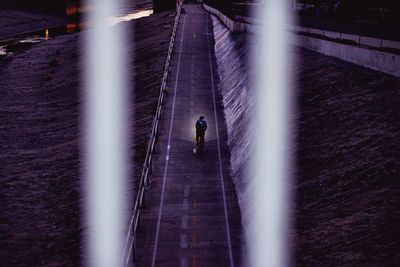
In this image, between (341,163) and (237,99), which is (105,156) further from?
(341,163)

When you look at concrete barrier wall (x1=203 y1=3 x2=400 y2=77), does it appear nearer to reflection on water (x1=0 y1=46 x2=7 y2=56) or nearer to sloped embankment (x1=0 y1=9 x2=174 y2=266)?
sloped embankment (x1=0 y1=9 x2=174 y2=266)

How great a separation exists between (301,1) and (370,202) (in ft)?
193

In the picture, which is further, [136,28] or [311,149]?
[136,28]

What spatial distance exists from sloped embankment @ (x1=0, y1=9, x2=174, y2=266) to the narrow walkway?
1485 mm

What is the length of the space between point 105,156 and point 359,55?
1188cm

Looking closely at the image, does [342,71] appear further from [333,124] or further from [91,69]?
[91,69]

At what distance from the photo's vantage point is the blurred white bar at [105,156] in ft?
62.1

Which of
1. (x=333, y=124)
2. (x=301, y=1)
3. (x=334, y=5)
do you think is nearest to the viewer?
(x=333, y=124)

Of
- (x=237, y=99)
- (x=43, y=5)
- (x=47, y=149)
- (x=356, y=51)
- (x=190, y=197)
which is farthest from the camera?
(x=43, y=5)

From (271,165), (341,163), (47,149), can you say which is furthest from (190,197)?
(47,149)

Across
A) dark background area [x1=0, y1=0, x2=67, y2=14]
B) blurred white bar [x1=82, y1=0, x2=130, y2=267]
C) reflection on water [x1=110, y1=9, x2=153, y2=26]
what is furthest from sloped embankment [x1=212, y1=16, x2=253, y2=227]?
dark background area [x1=0, y1=0, x2=67, y2=14]

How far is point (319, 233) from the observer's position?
1647 cm

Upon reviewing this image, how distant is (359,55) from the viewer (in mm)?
29781

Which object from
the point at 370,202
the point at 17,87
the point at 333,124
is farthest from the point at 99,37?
the point at 370,202
